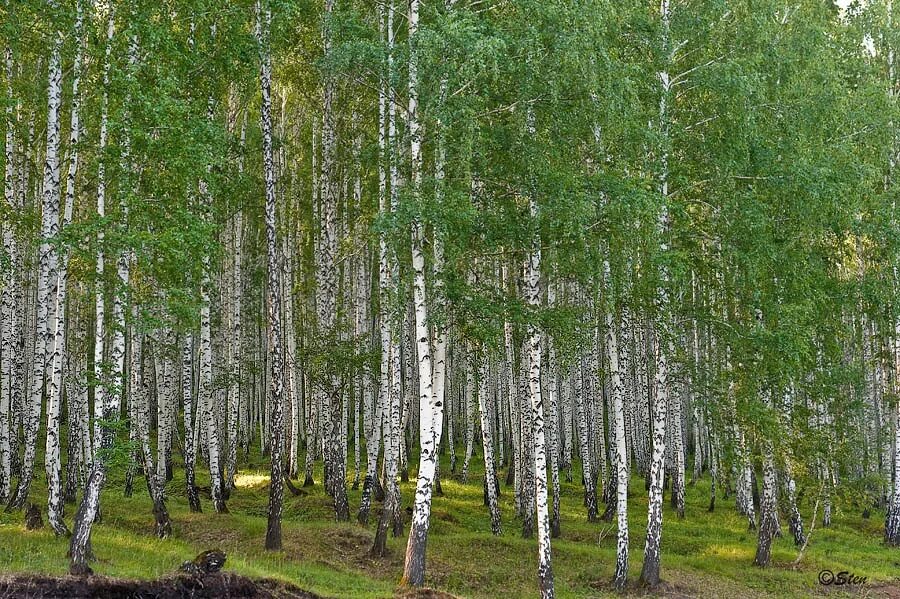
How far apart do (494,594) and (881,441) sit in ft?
71.0

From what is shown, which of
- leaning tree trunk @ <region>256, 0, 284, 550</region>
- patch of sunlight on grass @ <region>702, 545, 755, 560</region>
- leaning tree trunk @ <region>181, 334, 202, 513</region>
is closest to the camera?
leaning tree trunk @ <region>256, 0, 284, 550</region>

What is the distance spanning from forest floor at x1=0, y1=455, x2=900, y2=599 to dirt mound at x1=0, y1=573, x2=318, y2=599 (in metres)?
0.09

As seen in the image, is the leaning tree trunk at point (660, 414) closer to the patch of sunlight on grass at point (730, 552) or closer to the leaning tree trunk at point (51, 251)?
the patch of sunlight on grass at point (730, 552)

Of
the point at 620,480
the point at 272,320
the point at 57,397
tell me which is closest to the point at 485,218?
the point at 272,320

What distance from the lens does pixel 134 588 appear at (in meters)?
9.71

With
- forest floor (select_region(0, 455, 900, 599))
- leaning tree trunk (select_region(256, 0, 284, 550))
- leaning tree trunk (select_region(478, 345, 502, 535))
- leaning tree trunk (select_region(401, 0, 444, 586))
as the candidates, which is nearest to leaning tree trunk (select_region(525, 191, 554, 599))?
forest floor (select_region(0, 455, 900, 599))

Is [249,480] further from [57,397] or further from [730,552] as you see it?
[730,552]

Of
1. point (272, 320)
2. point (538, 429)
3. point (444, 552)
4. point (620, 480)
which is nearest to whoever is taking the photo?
point (538, 429)

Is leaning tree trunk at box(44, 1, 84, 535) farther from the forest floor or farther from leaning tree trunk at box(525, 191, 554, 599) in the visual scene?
leaning tree trunk at box(525, 191, 554, 599)

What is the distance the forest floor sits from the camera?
42.2 ft

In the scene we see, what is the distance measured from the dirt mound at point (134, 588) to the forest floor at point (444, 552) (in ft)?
0.29

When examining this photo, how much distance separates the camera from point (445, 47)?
12766mm

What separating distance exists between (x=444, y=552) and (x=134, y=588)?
27.3ft

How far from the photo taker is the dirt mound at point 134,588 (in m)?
9.30
